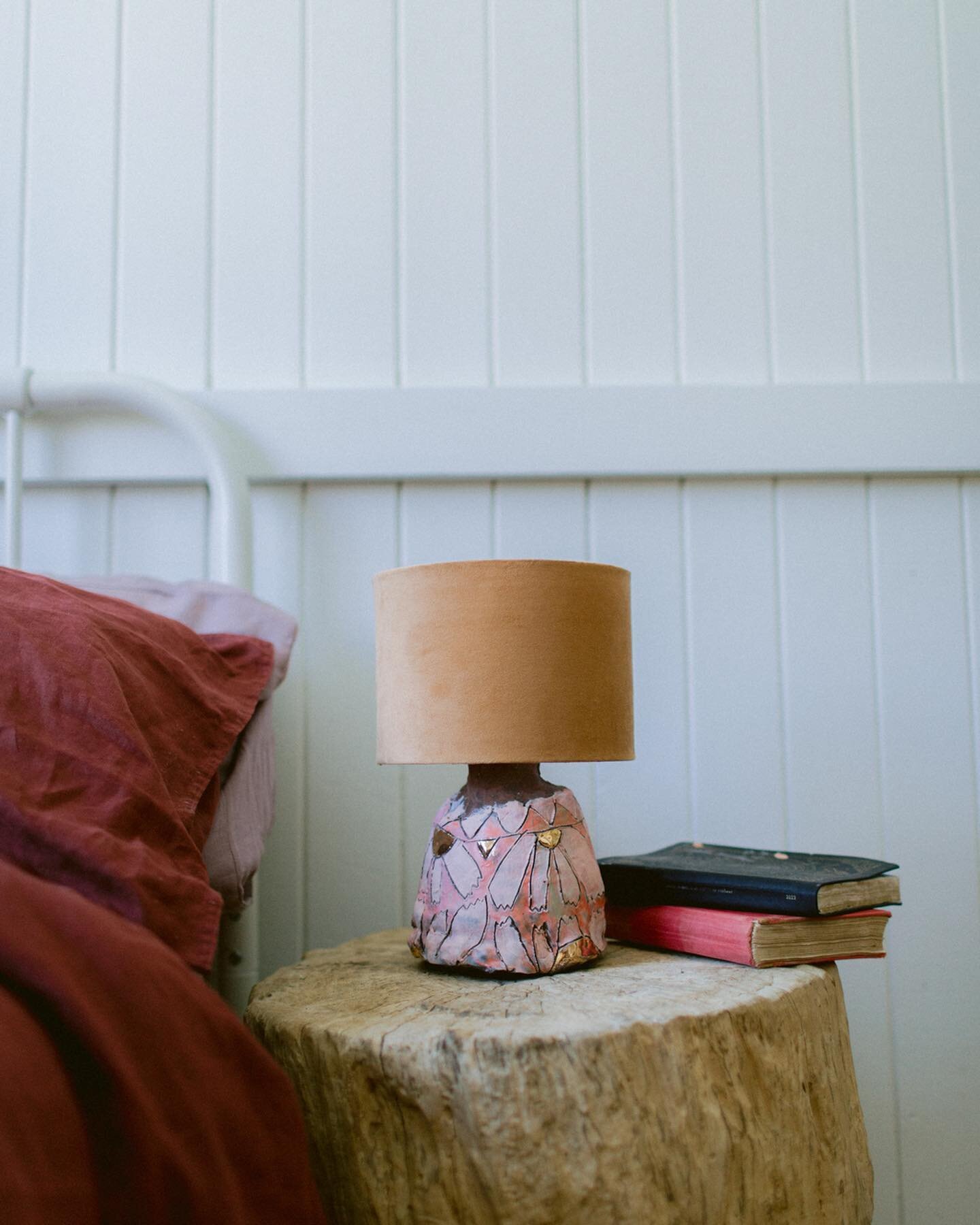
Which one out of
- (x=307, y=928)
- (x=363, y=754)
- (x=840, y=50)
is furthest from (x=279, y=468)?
(x=840, y=50)

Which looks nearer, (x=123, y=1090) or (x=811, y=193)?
(x=123, y=1090)

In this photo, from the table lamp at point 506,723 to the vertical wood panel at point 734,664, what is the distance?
0.40 meters

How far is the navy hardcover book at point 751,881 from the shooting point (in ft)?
2.84

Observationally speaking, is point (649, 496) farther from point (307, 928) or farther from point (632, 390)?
point (307, 928)

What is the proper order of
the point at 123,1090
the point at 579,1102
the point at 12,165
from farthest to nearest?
the point at 12,165 → the point at 579,1102 → the point at 123,1090

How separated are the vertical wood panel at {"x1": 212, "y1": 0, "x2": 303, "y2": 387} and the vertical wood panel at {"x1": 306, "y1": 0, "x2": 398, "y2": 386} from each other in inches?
1.0

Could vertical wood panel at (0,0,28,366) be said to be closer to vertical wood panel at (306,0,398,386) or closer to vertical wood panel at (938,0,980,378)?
vertical wood panel at (306,0,398,386)

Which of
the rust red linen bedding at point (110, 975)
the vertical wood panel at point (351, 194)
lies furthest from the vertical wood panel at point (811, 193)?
the rust red linen bedding at point (110, 975)

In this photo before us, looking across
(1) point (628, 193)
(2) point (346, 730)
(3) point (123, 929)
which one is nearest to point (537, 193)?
(1) point (628, 193)

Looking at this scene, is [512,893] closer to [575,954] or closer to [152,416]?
[575,954]

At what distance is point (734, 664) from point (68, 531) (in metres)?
0.89

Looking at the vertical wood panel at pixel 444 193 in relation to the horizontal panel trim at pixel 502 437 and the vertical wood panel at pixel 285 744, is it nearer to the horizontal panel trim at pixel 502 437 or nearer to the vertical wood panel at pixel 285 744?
the horizontal panel trim at pixel 502 437

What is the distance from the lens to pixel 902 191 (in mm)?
1354

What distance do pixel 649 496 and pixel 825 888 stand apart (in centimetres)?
60
